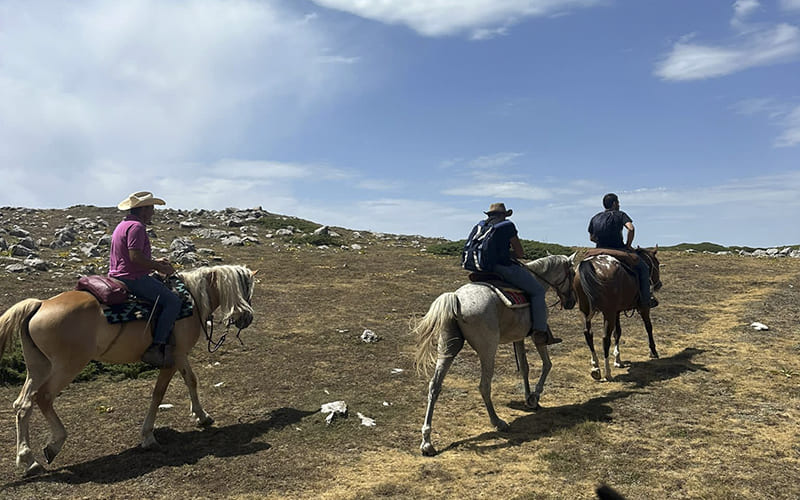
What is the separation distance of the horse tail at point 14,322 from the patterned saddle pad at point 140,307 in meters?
0.91

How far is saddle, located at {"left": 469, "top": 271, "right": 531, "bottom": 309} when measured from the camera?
26.1 ft

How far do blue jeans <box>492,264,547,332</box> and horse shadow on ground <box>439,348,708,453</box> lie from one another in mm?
1453

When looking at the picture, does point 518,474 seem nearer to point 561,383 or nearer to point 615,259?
point 561,383

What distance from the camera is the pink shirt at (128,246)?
287 inches

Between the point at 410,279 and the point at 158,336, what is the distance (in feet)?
51.3

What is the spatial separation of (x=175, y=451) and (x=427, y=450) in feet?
12.1

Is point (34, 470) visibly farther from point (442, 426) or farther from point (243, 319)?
point (442, 426)

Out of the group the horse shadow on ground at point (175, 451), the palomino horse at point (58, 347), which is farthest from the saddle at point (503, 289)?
the palomino horse at point (58, 347)

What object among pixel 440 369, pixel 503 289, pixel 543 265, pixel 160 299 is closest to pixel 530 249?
pixel 543 265

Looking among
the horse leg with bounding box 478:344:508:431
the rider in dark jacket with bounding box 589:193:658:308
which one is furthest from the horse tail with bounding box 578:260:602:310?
the horse leg with bounding box 478:344:508:431

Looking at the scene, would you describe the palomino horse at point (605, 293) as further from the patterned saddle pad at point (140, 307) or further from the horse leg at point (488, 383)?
the patterned saddle pad at point (140, 307)

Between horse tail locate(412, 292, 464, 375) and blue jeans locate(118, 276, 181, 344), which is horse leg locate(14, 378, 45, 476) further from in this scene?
horse tail locate(412, 292, 464, 375)

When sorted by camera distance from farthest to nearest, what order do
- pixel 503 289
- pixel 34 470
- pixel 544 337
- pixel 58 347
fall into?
pixel 544 337
pixel 503 289
pixel 58 347
pixel 34 470

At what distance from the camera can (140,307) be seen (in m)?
7.43
